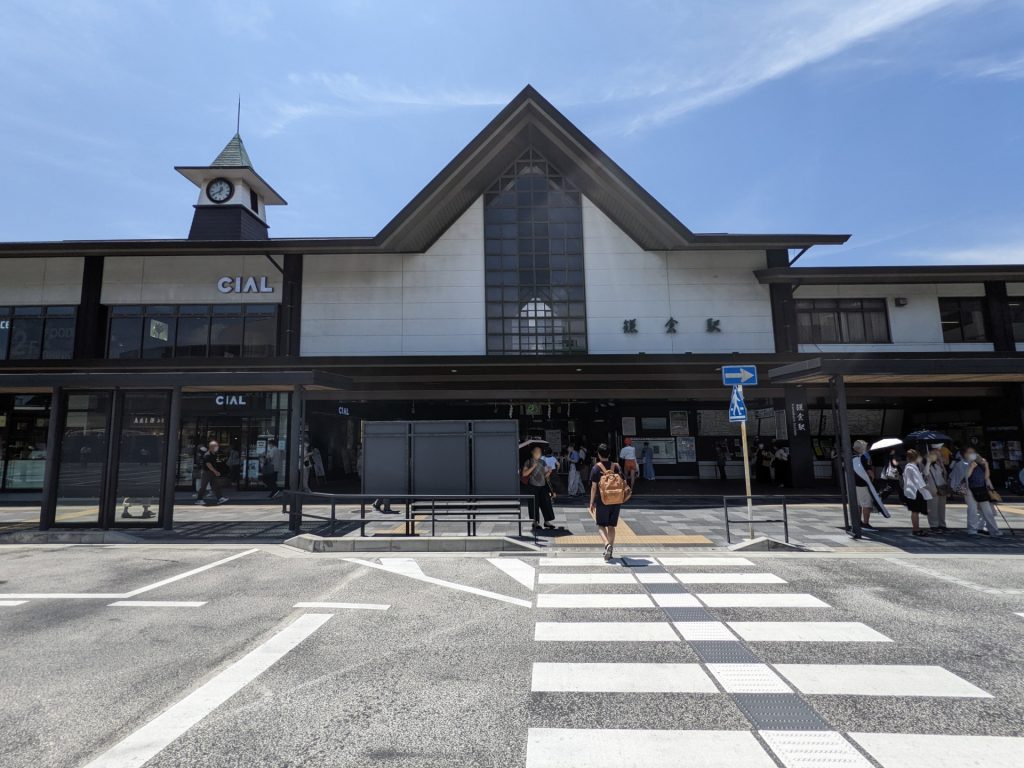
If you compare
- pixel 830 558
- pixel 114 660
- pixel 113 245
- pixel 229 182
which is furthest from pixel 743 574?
pixel 229 182

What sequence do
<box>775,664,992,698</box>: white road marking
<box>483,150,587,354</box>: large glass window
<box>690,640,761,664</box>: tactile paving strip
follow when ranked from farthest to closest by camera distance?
<box>483,150,587,354</box>: large glass window < <box>690,640,761,664</box>: tactile paving strip < <box>775,664,992,698</box>: white road marking

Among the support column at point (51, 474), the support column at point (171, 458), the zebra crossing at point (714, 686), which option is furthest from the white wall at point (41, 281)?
the zebra crossing at point (714, 686)

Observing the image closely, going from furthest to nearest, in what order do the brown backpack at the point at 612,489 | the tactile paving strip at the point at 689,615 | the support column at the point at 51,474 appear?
the support column at the point at 51,474 → the brown backpack at the point at 612,489 → the tactile paving strip at the point at 689,615

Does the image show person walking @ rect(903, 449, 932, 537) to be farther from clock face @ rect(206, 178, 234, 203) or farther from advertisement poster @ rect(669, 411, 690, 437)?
clock face @ rect(206, 178, 234, 203)

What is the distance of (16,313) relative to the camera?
2084 centimetres

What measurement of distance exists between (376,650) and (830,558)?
767 centimetres

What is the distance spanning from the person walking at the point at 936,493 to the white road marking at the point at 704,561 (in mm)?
4979

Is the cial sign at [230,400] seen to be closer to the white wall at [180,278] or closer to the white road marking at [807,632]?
the white wall at [180,278]

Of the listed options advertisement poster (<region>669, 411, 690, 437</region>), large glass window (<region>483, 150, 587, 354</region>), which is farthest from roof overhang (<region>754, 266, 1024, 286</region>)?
large glass window (<region>483, 150, 587, 354</region>)

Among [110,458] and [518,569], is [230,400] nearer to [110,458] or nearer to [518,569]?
[110,458]

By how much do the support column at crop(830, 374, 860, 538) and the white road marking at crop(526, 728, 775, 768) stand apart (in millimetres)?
8553

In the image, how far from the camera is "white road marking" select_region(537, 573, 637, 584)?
728 cm

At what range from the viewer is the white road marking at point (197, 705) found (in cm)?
312

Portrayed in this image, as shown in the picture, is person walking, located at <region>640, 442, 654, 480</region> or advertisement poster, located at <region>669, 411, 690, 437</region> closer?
person walking, located at <region>640, 442, 654, 480</region>
